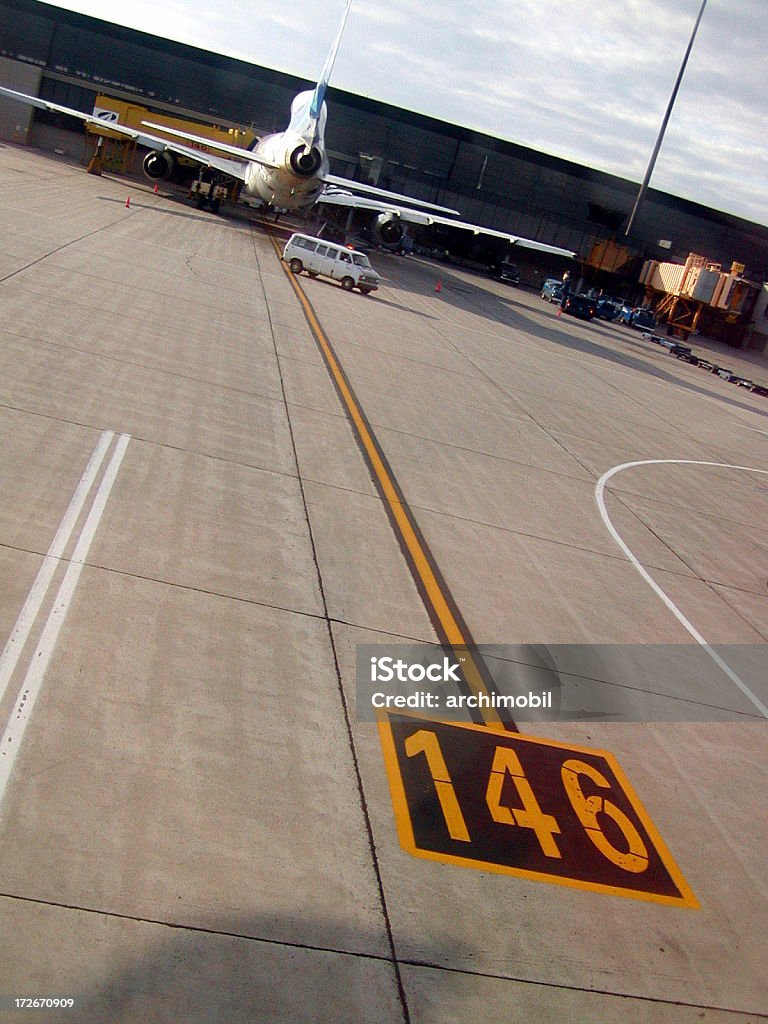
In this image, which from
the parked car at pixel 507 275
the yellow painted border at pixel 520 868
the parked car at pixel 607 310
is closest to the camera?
the yellow painted border at pixel 520 868

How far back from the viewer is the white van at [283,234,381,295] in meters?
40.1

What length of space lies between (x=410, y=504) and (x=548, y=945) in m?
8.53

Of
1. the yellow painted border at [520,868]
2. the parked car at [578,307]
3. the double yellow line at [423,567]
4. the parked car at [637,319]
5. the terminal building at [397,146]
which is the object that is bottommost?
the yellow painted border at [520,868]

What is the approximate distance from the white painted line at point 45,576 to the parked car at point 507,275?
2970 inches

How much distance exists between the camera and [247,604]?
31.9 ft

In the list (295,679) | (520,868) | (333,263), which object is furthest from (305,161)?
(520,868)

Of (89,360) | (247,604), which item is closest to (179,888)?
(247,604)

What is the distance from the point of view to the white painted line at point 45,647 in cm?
666

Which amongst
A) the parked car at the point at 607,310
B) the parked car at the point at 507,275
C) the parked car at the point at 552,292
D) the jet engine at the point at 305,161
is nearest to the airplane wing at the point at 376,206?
the jet engine at the point at 305,161

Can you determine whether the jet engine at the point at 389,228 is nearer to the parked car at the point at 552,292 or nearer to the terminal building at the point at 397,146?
the parked car at the point at 552,292

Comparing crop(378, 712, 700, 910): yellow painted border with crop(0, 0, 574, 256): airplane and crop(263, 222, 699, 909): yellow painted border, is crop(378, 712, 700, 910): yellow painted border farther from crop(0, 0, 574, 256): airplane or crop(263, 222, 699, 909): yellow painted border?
crop(0, 0, 574, 256): airplane

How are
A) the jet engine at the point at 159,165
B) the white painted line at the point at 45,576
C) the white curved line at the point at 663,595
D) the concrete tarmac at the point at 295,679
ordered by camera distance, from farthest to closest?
the jet engine at the point at 159,165
the white curved line at the point at 663,595
the white painted line at the point at 45,576
the concrete tarmac at the point at 295,679

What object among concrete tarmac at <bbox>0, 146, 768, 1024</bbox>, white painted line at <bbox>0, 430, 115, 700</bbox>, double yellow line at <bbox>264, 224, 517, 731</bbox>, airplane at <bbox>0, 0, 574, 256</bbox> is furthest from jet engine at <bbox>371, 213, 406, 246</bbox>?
white painted line at <bbox>0, 430, 115, 700</bbox>

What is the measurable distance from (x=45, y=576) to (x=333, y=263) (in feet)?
108
